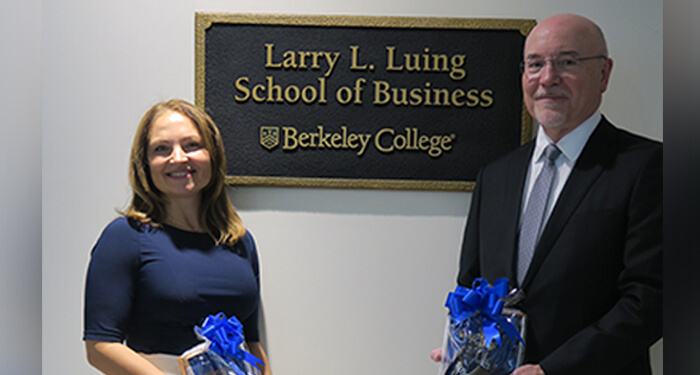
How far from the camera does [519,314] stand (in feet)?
6.56

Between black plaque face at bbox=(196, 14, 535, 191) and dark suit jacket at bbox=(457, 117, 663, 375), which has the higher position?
Answer: black plaque face at bbox=(196, 14, 535, 191)

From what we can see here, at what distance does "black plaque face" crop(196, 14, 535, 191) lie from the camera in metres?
2.40

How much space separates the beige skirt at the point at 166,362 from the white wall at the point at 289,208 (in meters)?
0.50

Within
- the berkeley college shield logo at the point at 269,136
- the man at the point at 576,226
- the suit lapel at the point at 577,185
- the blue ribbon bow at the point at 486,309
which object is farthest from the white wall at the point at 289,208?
the blue ribbon bow at the point at 486,309

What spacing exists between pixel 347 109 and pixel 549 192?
79 centimetres

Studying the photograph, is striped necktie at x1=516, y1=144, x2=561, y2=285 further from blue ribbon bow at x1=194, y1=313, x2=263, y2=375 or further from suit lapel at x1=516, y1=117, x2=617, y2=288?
blue ribbon bow at x1=194, y1=313, x2=263, y2=375

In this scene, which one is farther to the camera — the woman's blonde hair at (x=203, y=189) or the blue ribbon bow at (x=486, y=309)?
the woman's blonde hair at (x=203, y=189)

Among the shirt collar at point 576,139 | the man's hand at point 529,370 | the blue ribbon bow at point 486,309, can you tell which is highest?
the shirt collar at point 576,139

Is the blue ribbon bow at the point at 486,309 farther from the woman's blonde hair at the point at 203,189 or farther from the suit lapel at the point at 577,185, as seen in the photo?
the woman's blonde hair at the point at 203,189

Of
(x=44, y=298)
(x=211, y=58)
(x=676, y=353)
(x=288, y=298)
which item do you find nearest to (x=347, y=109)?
(x=211, y=58)

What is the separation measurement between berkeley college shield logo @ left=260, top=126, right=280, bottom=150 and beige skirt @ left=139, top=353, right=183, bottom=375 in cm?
82

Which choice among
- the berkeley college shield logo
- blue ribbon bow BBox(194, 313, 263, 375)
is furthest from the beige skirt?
the berkeley college shield logo

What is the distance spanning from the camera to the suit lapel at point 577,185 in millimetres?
2035

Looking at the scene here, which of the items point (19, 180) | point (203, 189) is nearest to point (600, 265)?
point (203, 189)
